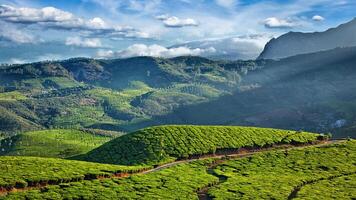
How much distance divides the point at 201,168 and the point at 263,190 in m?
25.3

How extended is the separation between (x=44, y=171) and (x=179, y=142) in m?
55.3

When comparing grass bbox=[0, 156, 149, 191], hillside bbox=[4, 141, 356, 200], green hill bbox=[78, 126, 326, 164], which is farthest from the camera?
green hill bbox=[78, 126, 326, 164]

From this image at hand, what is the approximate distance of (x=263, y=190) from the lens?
96000 mm

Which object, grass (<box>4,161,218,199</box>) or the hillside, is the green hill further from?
grass (<box>4,161,218,199</box>)

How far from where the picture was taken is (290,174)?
116 m

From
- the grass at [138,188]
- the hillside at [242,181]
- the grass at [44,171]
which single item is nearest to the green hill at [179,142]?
the hillside at [242,181]

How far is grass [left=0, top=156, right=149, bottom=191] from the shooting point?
84.9 m

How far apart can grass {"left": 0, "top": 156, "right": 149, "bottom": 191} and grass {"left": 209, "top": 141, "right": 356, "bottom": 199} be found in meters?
27.0

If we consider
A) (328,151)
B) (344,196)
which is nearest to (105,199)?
(344,196)

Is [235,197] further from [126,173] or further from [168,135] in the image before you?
[168,135]

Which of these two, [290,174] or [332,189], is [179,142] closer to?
[290,174]

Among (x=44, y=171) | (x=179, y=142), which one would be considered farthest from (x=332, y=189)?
(x=44, y=171)

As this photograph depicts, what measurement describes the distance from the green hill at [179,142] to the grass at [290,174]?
43.7ft

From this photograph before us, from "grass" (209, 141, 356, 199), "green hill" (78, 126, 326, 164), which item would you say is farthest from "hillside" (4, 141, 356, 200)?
"green hill" (78, 126, 326, 164)
